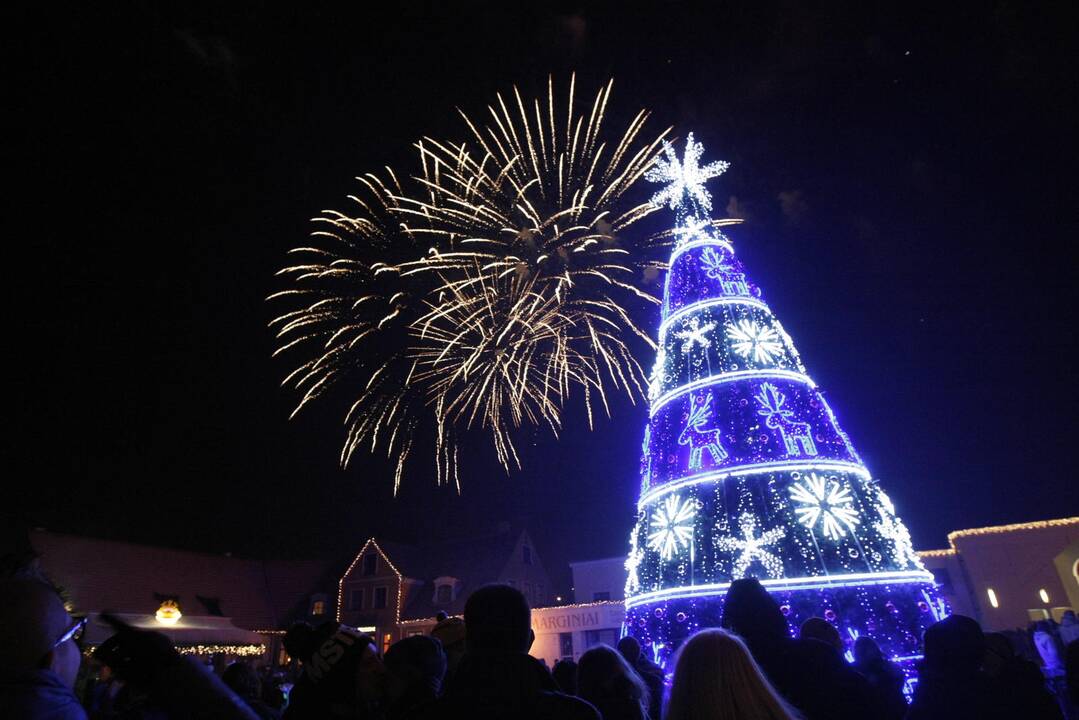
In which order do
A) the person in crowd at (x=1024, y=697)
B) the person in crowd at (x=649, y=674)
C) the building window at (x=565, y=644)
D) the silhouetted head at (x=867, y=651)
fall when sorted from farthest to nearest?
the building window at (x=565, y=644) → the silhouetted head at (x=867, y=651) → the person in crowd at (x=649, y=674) → the person in crowd at (x=1024, y=697)

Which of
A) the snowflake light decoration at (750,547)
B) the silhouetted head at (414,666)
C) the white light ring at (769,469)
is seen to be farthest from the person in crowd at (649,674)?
the white light ring at (769,469)

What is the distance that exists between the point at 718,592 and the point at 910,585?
9.69 feet

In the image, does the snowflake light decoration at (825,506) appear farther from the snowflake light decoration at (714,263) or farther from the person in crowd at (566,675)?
the person in crowd at (566,675)

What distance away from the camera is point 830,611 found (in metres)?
8.47

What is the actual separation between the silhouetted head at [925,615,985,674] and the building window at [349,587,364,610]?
115ft

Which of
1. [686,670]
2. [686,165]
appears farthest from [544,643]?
[686,670]

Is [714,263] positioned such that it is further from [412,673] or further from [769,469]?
[412,673]

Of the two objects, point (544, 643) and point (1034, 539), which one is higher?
point (1034, 539)

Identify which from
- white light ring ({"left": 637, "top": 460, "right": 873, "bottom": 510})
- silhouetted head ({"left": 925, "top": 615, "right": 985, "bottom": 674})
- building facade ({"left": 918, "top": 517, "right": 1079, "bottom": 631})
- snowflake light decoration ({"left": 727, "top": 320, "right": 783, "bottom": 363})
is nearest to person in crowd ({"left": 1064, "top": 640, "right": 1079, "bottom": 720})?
silhouetted head ({"left": 925, "top": 615, "right": 985, "bottom": 674})

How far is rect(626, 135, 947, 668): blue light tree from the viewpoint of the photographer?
866 centimetres

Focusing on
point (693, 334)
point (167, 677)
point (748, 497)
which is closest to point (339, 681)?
point (167, 677)

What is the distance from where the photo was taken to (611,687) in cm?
415

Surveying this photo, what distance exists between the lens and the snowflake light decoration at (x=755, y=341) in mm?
10703

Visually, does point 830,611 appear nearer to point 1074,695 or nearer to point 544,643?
point 1074,695
